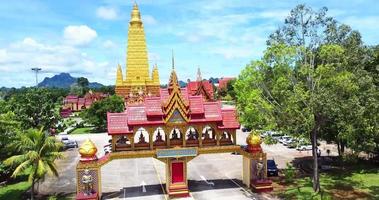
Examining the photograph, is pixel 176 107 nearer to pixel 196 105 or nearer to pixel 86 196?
pixel 196 105

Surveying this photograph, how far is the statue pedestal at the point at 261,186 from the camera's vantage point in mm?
31125

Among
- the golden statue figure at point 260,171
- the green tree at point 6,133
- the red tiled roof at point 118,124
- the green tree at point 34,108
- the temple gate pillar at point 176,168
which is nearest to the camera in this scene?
the red tiled roof at point 118,124

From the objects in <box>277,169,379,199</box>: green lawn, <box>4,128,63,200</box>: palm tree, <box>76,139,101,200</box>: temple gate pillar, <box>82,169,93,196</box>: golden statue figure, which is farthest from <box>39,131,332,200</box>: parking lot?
<box>4,128,63,200</box>: palm tree

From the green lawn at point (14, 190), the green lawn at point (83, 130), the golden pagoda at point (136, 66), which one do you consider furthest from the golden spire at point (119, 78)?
the green lawn at point (14, 190)

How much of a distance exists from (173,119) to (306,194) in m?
11.5

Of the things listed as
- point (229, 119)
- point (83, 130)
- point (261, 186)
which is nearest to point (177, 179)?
point (229, 119)

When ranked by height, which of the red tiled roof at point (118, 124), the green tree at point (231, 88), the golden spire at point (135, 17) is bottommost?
the red tiled roof at point (118, 124)

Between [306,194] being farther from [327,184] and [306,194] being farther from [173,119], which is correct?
[173,119]

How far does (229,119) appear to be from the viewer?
31922mm

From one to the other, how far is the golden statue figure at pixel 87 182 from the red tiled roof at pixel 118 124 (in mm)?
3534

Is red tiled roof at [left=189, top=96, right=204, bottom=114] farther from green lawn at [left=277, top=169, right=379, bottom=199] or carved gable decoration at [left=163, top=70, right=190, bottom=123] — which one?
green lawn at [left=277, top=169, right=379, bottom=199]

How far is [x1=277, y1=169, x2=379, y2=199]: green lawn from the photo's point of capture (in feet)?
94.7

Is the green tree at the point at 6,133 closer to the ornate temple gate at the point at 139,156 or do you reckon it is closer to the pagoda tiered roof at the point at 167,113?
the ornate temple gate at the point at 139,156

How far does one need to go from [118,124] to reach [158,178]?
28.4 feet
